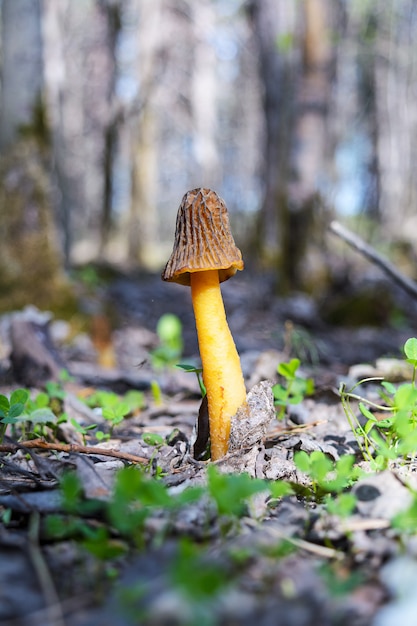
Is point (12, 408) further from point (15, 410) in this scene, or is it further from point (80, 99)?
point (80, 99)

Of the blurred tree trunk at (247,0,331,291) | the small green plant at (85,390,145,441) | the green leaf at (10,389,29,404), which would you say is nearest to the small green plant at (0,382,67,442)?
the green leaf at (10,389,29,404)

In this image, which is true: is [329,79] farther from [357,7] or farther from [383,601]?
[357,7]

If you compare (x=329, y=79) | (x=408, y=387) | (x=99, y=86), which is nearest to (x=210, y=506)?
(x=408, y=387)

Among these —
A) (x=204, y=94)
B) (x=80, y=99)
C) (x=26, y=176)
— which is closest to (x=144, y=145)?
(x=204, y=94)

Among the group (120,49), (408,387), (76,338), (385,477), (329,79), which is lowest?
(76,338)

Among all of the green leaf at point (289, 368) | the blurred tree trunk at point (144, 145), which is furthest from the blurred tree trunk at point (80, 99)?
the green leaf at point (289, 368)

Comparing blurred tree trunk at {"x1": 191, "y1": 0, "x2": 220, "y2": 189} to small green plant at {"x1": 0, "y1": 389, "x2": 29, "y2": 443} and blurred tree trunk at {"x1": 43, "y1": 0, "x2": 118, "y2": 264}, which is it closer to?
blurred tree trunk at {"x1": 43, "y1": 0, "x2": 118, "y2": 264}

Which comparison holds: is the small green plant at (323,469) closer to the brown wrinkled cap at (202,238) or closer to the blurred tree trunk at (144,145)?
the brown wrinkled cap at (202,238)

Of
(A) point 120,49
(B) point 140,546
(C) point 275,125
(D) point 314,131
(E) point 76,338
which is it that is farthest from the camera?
(A) point 120,49
